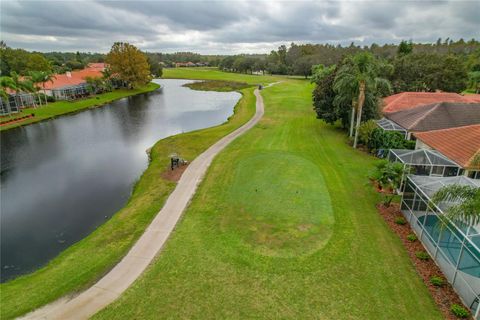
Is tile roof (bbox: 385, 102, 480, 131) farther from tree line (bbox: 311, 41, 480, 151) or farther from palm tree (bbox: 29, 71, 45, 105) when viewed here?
palm tree (bbox: 29, 71, 45, 105)

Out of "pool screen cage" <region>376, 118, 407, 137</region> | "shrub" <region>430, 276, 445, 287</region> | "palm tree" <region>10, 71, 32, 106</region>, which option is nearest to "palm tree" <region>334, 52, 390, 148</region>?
"pool screen cage" <region>376, 118, 407, 137</region>

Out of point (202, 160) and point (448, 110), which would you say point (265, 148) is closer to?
point (202, 160)

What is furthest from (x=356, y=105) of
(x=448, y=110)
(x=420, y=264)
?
(x=420, y=264)

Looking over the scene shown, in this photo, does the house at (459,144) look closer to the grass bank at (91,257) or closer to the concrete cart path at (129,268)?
the concrete cart path at (129,268)

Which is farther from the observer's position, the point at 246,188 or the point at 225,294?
the point at 246,188

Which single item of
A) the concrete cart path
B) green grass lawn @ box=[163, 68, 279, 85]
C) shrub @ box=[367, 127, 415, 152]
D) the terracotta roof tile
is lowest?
the concrete cart path
